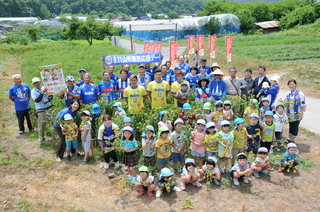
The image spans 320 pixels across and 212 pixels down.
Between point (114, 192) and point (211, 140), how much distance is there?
2.33 meters

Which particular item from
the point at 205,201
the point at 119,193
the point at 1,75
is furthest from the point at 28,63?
the point at 205,201

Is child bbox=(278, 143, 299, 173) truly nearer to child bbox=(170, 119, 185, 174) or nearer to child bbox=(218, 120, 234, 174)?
child bbox=(218, 120, 234, 174)

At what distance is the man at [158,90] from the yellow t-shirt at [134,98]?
13.2 inches

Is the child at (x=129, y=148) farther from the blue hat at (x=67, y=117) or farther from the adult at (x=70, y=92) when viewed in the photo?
the adult at (x=70, y=92)

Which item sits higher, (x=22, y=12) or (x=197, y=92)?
(x=22, y=12)

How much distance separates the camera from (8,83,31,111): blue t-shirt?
7750 millimetres

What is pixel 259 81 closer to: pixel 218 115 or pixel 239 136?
pixel 218 115

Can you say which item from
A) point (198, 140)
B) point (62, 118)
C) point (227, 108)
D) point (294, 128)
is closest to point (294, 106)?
point (294, 128)

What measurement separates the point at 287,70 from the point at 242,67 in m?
3.23

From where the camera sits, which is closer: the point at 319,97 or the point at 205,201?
the point at 205,201

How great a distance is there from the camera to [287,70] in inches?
663

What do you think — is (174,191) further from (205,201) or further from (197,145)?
(197,145)

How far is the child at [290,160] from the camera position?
5824 millimetres

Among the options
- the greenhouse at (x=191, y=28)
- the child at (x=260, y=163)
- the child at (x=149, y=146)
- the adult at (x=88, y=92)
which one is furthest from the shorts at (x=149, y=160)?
the greenhouse at (x=191, y=28)
